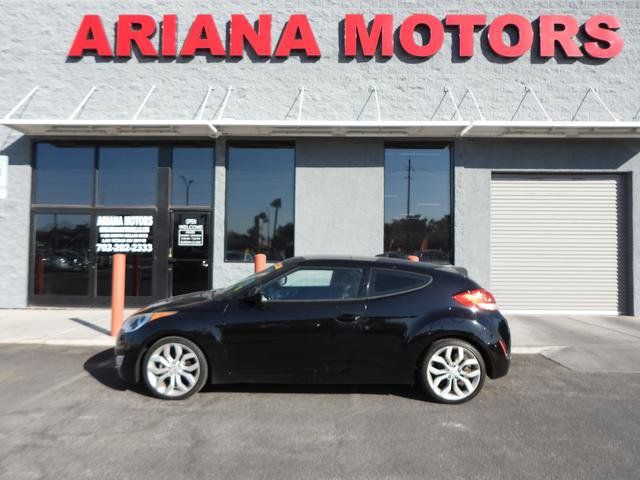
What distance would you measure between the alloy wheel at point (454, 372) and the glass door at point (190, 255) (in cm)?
669

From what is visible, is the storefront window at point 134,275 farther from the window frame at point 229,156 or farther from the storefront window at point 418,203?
the storefront window at point 418,203

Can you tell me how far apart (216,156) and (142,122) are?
1702mm

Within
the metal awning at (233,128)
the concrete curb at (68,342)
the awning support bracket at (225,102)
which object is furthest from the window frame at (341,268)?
the awning support bracket at (225,102)

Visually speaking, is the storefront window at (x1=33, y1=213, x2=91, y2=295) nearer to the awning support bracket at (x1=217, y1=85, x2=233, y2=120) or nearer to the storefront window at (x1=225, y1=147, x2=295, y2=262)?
the storefront window at (x1=225, y1=147, x2=295, y2=262)

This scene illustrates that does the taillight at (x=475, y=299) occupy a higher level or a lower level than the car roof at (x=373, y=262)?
lower

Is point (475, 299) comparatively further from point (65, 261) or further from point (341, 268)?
point (65, 261)

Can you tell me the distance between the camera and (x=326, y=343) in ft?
14.3

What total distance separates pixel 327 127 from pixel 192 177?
132 inches

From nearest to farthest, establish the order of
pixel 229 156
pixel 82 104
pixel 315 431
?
pixel 315 431, pixel 82 104, pixel 229 156

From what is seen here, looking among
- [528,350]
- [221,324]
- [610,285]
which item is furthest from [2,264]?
[610,285]

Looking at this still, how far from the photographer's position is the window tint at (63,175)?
10.2m

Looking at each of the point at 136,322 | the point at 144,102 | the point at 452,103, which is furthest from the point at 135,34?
the point at 136,322

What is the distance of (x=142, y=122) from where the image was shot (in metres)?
8.96

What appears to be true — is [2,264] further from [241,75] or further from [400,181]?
[400,181]
